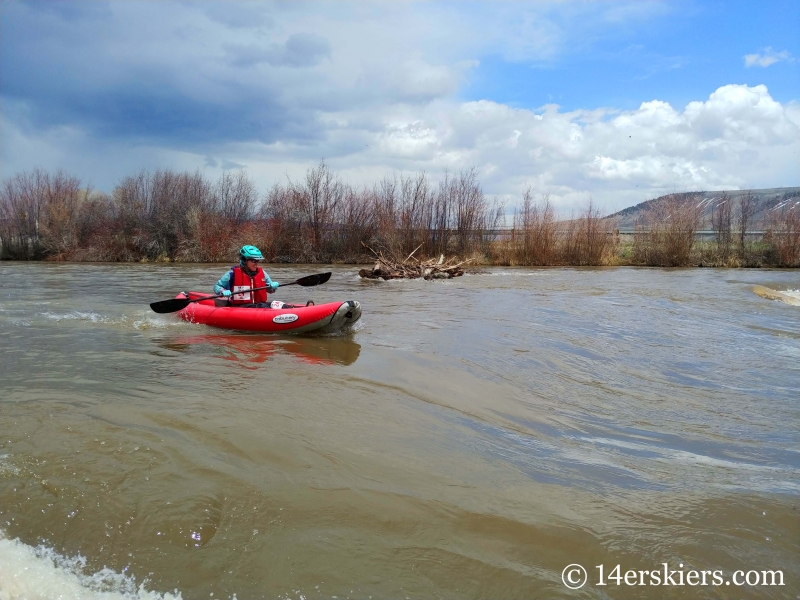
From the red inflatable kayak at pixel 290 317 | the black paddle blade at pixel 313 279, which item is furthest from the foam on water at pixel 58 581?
the black paddle blade at pixel 313 279

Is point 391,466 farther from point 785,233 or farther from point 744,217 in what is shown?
point 744,217

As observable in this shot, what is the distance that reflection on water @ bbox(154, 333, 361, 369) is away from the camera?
6965mm

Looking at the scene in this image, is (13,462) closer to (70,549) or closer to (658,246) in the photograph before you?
(70,549)

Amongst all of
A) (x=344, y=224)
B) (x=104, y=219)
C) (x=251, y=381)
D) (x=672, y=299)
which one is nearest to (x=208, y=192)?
(x=104, y=219)

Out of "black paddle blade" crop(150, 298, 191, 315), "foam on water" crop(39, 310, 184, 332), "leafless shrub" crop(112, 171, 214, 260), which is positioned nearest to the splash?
"black paddle blade" crop(150, 298, 191, 315)

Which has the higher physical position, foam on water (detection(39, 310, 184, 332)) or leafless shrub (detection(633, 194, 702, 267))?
leafless shrub (detection(633, 194, 702, 267))

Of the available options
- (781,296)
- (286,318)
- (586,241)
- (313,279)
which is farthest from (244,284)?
→ (586,241)

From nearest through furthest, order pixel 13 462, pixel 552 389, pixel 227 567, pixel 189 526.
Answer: pixel 227 567
pixel 189 526
pixel 13 462
pixel 552 389

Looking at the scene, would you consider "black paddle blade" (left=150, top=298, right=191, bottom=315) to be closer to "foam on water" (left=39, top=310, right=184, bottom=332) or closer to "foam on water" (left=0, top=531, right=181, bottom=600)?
"foam on water" (left=39, top=310, right=184, bottom=332)

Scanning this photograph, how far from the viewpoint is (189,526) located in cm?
293

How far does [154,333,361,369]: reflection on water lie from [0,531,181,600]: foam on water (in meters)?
3.82

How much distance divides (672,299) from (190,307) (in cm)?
1164

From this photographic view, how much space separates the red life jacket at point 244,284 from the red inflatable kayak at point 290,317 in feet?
0.94

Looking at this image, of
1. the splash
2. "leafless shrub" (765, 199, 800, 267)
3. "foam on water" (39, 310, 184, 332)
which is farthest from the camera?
"leafless shrub" (765, 199, 800, 267)
